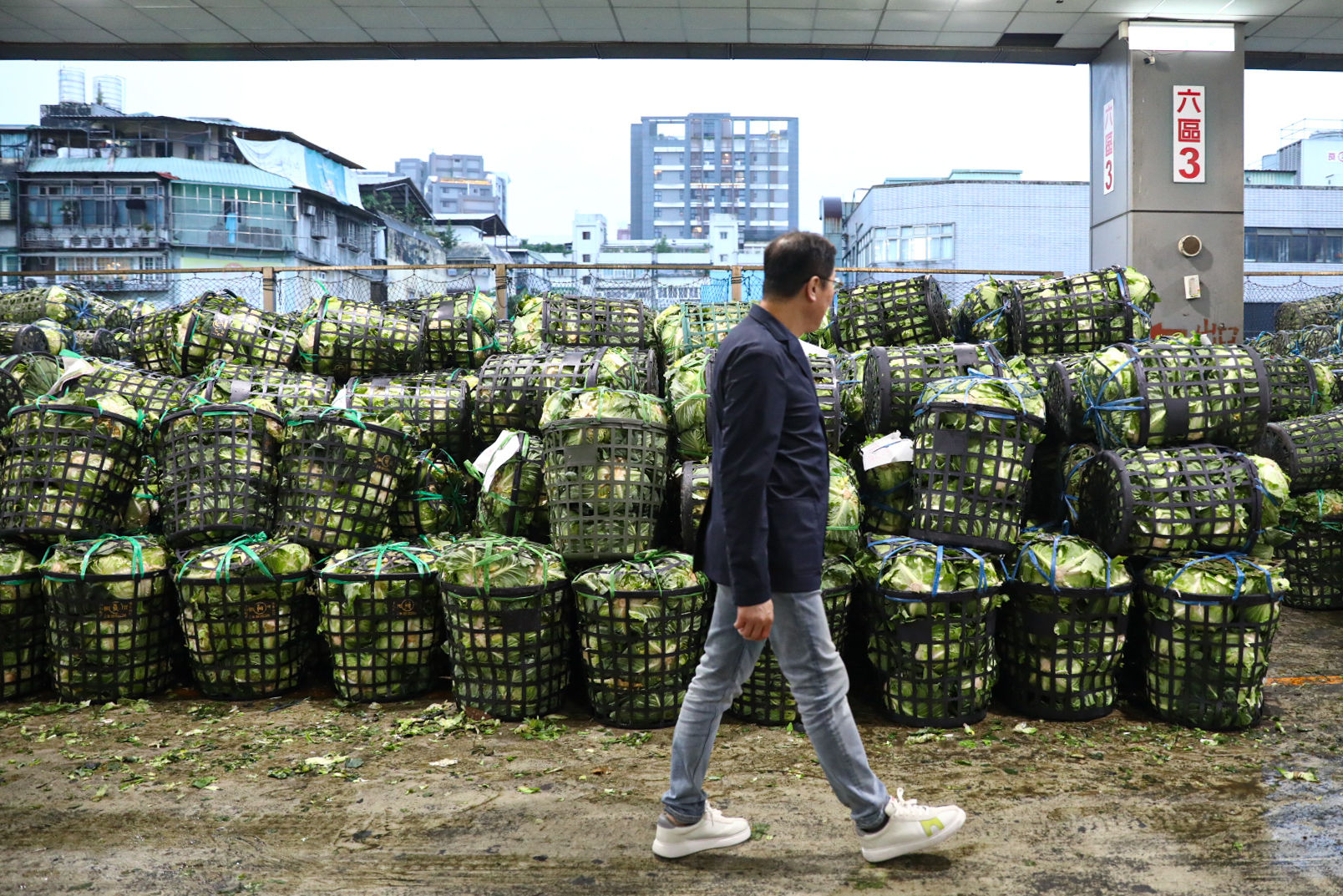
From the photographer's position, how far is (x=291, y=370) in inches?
233

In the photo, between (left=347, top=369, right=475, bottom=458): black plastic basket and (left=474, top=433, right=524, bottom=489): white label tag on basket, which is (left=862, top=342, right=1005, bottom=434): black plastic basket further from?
(left=347, top=369, right=475, bottom=458): black plastic basket

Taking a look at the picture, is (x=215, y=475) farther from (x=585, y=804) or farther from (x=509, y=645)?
(x=585, y=804)

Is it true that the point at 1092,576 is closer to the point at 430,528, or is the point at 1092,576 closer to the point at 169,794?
the point at 430,528

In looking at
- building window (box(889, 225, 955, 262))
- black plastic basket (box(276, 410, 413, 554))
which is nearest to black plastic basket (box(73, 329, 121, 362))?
black plastic basket (box(276, 410, 413, 554))

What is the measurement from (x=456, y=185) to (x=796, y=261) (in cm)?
14626

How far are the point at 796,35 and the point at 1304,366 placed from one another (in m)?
6.56

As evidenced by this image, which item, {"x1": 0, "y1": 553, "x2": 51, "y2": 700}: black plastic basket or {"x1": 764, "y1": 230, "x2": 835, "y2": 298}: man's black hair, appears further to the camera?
{"x1": 0, "y1": 553, "x2": 51, "y2": 700}: black plastic basket

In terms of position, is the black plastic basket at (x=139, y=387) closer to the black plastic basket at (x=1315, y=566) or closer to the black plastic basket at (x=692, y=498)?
the black plastic basket at (x=692, y=498)

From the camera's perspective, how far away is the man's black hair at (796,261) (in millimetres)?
2900

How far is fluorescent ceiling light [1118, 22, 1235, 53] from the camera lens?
9930 mm

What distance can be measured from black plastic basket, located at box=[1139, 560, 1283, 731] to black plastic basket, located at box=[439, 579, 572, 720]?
9.04ft

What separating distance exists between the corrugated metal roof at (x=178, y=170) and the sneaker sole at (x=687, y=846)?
156ft

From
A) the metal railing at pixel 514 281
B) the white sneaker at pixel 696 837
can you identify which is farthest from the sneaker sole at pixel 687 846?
the metal railing at pixel 514 281

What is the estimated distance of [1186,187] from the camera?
9.98m
